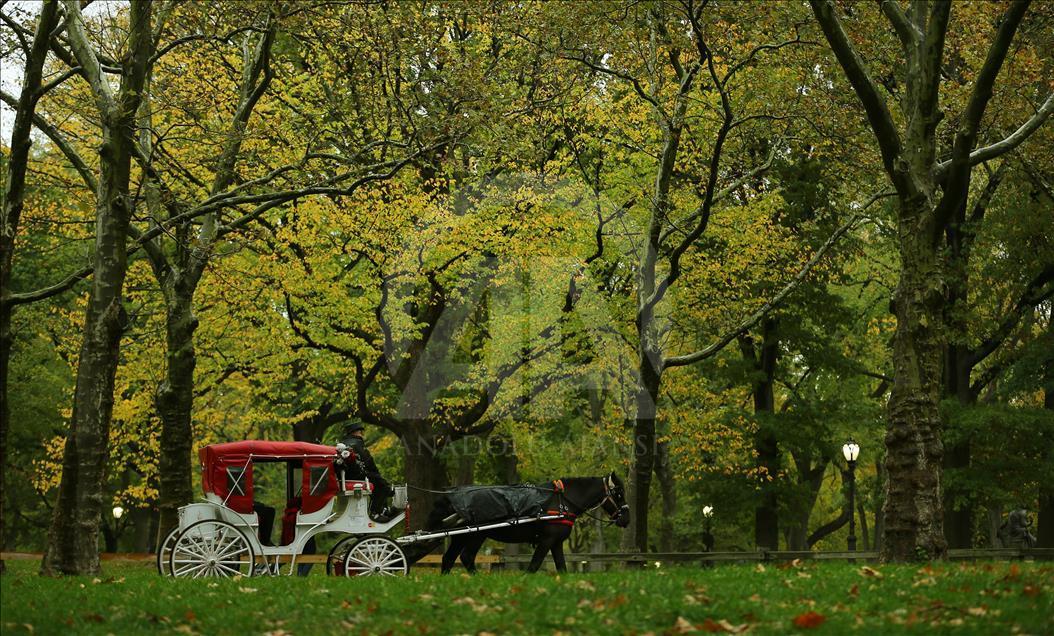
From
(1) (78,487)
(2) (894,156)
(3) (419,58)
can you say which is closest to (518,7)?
(3) (419,58)

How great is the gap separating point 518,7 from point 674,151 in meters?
5.00

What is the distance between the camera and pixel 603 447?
36.3 metres

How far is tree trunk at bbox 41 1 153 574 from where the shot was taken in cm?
1659

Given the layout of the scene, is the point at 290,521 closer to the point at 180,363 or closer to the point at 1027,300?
the point at 180,363

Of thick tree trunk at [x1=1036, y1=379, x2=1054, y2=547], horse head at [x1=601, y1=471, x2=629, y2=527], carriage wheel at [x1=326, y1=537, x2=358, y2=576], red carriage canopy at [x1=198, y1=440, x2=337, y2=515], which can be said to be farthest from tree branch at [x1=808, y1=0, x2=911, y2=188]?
thick tree trunk at [x1=1036, y1=379, x2=1054, y2=547]

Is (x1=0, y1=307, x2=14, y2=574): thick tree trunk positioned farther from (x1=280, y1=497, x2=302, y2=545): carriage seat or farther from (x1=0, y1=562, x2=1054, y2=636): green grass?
(x1=280, y1=497, x2=302, y2=545): carriage seat

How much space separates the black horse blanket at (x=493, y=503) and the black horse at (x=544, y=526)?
0.15 meters

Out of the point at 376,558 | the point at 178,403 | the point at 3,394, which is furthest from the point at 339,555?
the point at 178,403

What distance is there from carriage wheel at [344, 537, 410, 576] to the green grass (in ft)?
6.48

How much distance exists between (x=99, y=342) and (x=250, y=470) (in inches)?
150

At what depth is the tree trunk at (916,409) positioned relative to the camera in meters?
15.0

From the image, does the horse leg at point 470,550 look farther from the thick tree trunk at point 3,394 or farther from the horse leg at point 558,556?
the thick tree trunk at point 3,394

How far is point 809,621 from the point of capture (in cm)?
953

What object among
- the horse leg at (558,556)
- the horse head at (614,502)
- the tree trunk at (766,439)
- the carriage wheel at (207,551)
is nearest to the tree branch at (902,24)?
the horse head at (614,502)
